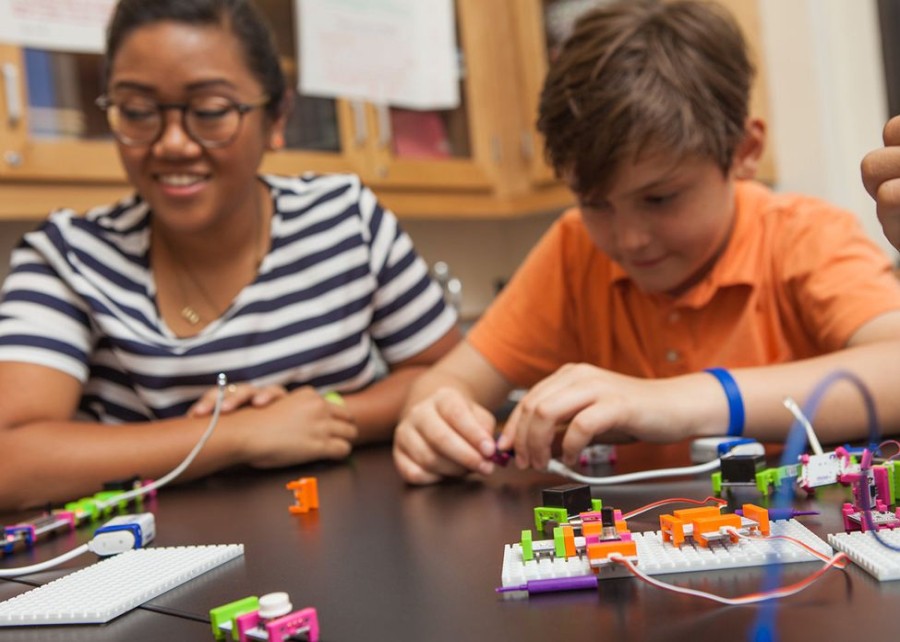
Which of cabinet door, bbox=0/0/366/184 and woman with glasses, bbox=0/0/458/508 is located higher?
cabinet door, bbox=0/0/366/184

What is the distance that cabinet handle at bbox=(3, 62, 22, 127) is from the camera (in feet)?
5.01

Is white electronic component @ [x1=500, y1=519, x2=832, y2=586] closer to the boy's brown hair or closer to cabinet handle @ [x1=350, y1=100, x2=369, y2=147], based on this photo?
the boy's brown hair

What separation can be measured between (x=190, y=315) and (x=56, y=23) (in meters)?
0.71

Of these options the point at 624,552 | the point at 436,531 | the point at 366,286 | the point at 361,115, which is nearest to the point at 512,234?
the point at 361,115

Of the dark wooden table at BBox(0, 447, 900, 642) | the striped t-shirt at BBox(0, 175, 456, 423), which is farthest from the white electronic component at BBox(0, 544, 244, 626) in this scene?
the striped t-shirt at BBox(0, 175, 456, 423)

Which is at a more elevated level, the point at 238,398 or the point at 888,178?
the point at 888,178

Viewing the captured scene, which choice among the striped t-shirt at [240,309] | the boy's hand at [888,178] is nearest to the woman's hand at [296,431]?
the striped t-shirt at [240,309]

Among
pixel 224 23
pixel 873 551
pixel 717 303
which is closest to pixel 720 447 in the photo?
pixel 873 551

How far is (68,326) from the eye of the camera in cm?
113

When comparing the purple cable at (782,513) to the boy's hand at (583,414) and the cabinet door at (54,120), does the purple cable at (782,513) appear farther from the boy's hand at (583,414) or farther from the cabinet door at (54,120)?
the cabinet door at (54,120)

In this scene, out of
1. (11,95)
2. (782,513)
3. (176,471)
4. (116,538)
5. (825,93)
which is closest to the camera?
(782,513)

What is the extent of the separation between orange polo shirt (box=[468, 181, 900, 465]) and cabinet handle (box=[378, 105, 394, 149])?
869 mm

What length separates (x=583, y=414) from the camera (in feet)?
2.47

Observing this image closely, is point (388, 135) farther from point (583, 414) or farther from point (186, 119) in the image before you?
point (583, 414)
